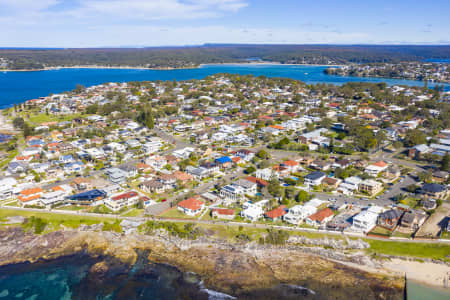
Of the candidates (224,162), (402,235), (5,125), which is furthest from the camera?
(5,125)

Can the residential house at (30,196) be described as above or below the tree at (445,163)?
below

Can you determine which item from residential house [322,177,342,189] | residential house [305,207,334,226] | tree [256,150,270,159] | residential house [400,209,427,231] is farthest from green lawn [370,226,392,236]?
tree [256,150,270,159]

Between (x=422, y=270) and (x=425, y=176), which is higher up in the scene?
(x=425, y=176)

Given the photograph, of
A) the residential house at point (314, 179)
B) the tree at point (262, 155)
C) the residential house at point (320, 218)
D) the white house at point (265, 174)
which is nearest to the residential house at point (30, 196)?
the white house at point (265, 174)

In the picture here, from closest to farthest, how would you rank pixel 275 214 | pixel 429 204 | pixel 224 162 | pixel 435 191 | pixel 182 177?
pixel 275 214
pixel 429 204
pixel 435 191
pixel 182 177
pixel 224 162

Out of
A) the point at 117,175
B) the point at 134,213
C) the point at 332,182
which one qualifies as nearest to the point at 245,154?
the point at 332,182

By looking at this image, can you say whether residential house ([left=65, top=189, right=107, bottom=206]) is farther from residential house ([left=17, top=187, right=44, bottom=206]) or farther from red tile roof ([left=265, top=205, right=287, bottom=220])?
red tile roof ([left=265, top=205, right=287, bottom=220])

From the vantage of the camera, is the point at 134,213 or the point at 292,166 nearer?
the point at 134,213

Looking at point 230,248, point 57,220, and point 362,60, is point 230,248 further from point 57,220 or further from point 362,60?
point 362,60

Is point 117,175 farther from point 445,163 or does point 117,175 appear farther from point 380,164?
point 445,163

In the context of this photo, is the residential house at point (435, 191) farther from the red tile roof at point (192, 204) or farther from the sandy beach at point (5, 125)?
the sandy beach at point (5, 125)
